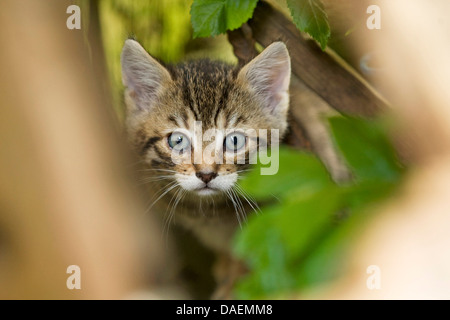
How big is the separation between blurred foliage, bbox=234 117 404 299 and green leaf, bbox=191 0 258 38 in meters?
0.54

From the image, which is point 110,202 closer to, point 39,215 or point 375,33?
point 39,215

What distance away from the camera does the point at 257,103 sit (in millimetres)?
995

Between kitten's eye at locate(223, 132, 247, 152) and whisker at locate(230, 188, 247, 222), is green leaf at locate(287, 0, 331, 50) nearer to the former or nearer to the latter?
kitten's eye at locate(223, 132, 247, 152)

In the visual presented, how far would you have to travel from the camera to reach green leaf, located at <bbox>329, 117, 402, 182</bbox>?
13.9 inches

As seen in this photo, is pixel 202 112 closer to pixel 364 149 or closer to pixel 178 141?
pixel 178 141

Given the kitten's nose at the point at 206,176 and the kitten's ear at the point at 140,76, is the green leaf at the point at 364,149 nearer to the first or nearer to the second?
the kitten's nose at the point at 206,176

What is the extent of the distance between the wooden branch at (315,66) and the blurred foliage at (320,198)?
0.61 m

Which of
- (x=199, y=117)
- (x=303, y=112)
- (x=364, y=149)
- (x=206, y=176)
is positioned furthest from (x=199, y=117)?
(x=364, y=149)

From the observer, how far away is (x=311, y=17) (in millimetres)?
841

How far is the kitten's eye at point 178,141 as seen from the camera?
96cm

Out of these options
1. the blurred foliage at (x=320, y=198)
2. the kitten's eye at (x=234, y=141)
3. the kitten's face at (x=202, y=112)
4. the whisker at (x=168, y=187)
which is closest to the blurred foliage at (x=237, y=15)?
the kitten's face at (x=202, y=112)

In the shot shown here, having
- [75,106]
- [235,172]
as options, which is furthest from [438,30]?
[75,106]

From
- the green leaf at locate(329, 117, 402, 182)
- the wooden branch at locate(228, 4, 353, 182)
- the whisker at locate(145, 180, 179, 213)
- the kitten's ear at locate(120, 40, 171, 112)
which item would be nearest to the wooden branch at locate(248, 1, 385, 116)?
the wooden branch at locate(228, 4, 353, 182)

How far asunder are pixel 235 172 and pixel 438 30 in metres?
0.43
